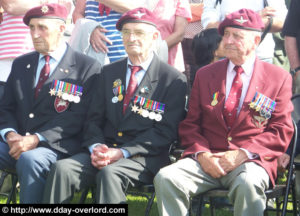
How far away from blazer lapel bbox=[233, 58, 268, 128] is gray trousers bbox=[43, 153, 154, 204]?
914 millimetres

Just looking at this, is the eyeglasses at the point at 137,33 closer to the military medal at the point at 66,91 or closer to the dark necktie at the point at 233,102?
the military medal at the point at 66,91

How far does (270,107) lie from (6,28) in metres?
2.97

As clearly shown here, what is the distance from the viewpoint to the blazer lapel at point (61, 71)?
19.9ft

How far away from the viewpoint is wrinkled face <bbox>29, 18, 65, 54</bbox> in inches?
242

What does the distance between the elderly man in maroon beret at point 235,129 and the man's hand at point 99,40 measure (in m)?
1.24

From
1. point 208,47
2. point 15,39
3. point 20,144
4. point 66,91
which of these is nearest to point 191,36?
point 208,47

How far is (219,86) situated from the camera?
18.6ft

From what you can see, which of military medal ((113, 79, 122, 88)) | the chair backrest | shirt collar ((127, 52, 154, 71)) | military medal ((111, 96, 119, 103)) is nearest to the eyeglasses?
shirt collar ((127, 52, 154, 71))

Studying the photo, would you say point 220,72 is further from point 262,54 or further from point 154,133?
point 262,54

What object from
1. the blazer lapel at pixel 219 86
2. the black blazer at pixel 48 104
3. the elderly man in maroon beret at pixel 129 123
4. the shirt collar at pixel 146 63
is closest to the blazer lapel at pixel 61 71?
the black blazer at pixel 48 104

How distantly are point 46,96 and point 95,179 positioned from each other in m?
0.96

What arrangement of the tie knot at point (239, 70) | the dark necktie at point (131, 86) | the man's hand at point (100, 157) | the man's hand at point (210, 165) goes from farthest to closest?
the dark necktie at point (131, 86), the tie knot at point (239, 70), the man's hand at point (100, 157), the man's hand at point (210, 165)

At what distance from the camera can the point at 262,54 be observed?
6.78m

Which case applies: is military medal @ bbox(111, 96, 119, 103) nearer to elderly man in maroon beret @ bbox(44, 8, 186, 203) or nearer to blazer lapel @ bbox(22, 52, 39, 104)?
elderly man in maroon beret @ bbox(44, 8, 186, 203)
